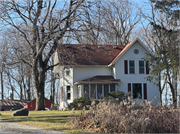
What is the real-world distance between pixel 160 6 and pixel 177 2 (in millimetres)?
1419

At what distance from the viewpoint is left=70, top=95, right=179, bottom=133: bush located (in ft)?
30.1

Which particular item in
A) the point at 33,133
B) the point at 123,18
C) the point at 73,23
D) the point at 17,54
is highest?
the point at 123,18

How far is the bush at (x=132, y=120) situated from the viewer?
9180 millimetres

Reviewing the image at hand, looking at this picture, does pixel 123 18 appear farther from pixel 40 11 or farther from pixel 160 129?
pixel 160 129

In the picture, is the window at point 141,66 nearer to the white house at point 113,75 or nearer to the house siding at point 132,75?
the white house at point 113,75

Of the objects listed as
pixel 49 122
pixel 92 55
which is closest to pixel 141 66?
pixel 92 55

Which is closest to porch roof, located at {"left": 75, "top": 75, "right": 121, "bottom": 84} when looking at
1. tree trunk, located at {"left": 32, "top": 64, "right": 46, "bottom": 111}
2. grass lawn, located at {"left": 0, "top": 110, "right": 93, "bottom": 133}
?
tree trunk, located at {"left": 32, "top": 64, "right": 46, "bottom": 111}

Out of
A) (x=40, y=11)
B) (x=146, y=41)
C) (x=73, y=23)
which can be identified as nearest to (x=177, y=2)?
(x=73, y=23)

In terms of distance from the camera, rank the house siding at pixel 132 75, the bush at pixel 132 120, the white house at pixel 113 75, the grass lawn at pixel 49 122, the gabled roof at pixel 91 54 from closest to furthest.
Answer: the bush at pixel 132 120, the grass lawn at pixel 49 122, the white house at pixel 113 75, the house siding at pixel 132 75, the gabled roof at pixel 91 54

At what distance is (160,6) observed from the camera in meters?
20.9

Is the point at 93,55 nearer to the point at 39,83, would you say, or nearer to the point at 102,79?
the point at 102,79

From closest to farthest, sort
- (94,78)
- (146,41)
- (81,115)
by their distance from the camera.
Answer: (81,115) < (94,78) < (146,41)

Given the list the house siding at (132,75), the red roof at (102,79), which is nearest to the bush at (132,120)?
the red roof at (102,79)

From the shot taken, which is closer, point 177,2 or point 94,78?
point 177,2
